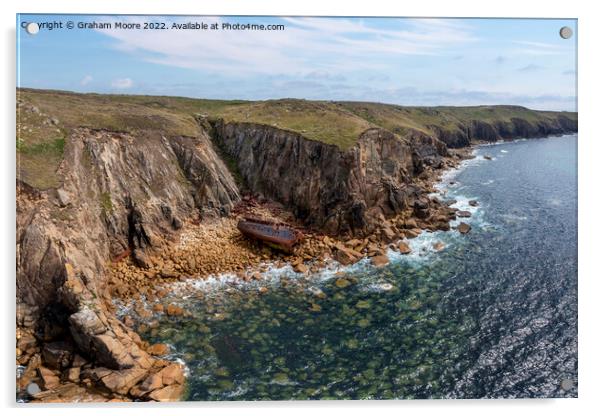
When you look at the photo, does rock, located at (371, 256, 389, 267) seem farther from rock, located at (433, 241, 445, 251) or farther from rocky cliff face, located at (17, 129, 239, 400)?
rocky cliff face, located at (17, 129, 239, 400)

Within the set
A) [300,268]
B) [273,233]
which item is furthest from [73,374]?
[273,233]

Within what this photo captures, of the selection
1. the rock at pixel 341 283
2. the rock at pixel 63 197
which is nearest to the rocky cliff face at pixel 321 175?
Answer: the rock at pixel 341 283

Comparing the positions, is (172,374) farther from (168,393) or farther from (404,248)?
(404,248)

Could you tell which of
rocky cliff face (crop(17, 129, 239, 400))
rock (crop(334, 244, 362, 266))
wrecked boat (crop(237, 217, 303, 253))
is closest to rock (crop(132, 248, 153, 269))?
rocky cliff face (crop(17, 129, 239, 400))

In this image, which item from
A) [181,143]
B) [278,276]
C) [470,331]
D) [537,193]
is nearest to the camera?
[470,331]

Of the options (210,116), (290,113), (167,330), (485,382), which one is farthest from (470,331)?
(210,116)
